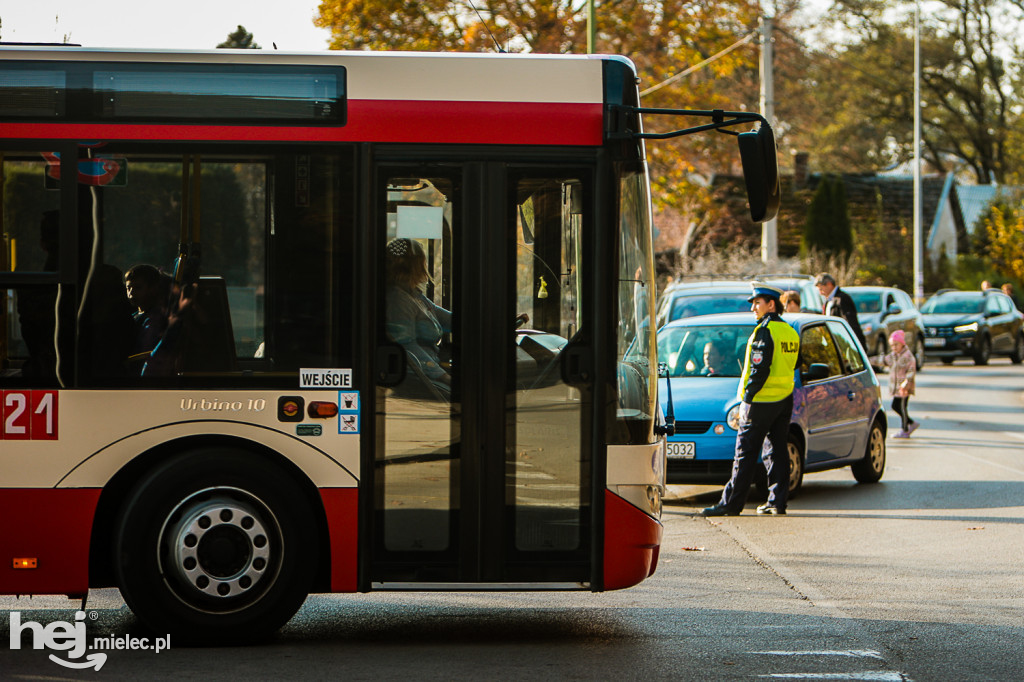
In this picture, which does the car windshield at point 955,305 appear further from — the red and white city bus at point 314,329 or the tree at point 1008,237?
the red and white city bus at point 314,329

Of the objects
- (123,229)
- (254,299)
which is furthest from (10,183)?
(254,299)

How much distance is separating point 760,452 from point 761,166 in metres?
5.51

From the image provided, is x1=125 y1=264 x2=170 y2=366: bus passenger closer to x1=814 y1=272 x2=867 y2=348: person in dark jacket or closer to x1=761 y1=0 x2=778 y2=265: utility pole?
x1=814 y1=272 x2=867 y2=348: person in dark jacket

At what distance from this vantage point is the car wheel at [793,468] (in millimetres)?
13047

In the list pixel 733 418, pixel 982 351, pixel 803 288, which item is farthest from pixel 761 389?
pixel 982 351

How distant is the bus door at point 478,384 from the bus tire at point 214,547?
1.46 feet

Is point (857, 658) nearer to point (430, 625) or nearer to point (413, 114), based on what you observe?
point (430, 625)

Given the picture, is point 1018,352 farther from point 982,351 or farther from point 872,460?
point 872,460

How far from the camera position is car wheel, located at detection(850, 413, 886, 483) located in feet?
47.2

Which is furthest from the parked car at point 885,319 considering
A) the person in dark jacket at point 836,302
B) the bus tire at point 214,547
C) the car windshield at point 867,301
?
the bus tire at point 214,547

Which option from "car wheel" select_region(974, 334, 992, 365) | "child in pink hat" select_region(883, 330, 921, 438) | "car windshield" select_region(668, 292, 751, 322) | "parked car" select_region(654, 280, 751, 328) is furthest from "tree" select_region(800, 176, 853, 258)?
"child in pink hat" select_region(883, 330, 921, 438)

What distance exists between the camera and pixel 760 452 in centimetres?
1213

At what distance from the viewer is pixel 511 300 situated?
705 cm

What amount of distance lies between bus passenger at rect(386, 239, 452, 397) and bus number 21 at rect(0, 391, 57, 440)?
1.67 meters
